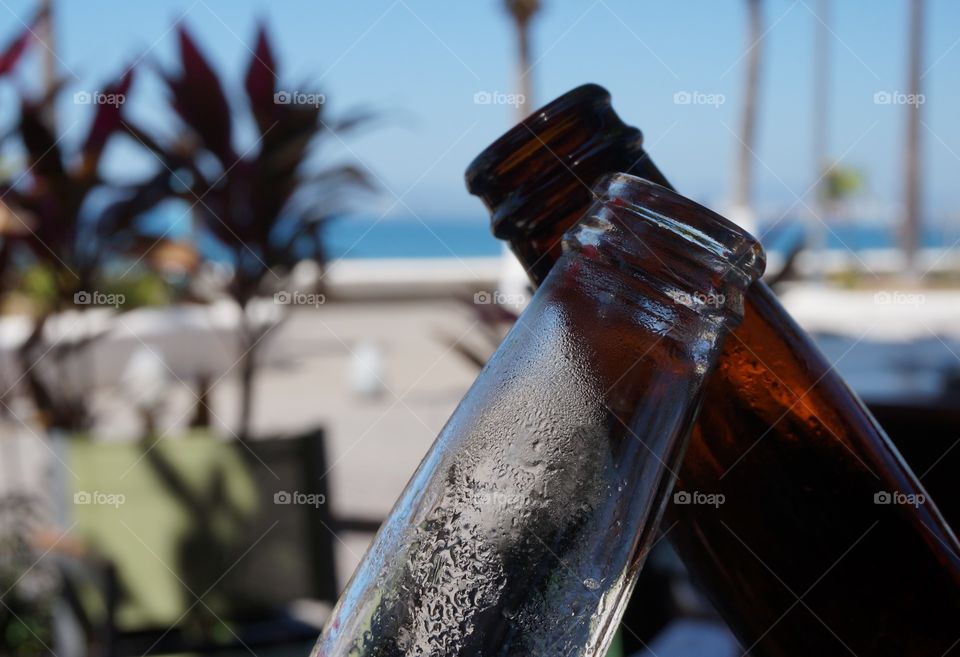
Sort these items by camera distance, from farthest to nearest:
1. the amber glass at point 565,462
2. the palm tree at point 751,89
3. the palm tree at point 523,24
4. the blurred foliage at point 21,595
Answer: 1. the palm tree at point 751,89
2. the palm tree at point 523,24
3. the blurred foliage at point 21,595
4. the amber glass at point 565,462

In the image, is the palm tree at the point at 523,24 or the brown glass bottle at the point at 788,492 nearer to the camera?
the brown glass bottle at the point at 788,492

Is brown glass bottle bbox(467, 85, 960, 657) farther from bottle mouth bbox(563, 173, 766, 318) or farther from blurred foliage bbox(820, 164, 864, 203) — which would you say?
blurred foliage bbox(820, 164, 864, 203)

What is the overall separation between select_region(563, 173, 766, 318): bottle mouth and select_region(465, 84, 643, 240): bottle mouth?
57 millimetres

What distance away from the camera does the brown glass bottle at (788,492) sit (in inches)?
13.9

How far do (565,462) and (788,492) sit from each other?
0.14 metres

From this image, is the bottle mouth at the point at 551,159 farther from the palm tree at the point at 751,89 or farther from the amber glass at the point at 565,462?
the palm tree at the point at 751,89

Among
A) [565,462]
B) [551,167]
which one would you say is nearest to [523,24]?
[551,167]

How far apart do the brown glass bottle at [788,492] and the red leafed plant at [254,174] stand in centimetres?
197

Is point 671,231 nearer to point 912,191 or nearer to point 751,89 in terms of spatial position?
point 751,89

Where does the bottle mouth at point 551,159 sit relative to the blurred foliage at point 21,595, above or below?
above

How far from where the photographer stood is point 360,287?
13602mm

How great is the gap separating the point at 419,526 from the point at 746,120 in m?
10.7

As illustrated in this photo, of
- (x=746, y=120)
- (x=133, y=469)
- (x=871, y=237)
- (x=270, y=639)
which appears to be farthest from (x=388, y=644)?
(x=871, y=237)

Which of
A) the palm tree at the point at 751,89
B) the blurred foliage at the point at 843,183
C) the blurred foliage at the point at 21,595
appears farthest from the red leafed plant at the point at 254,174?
the blurred foliage at the point at 843,183
